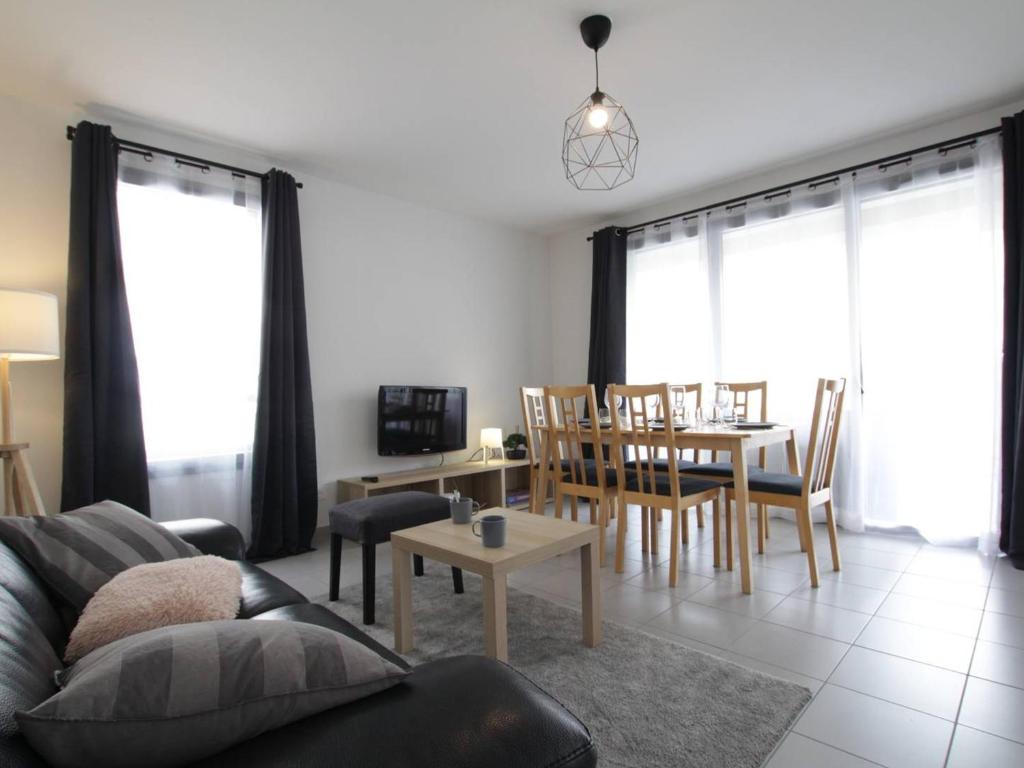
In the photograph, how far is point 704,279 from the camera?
13.9ft

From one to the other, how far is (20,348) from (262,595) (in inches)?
64.4

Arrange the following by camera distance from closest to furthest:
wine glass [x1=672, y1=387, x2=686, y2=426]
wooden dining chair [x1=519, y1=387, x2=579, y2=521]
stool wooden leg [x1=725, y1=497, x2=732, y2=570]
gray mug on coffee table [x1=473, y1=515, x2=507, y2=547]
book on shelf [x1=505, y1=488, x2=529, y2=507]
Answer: gray mug on coffee table [x1=473, y1=515, x2=507, y2=547] → stool wooden leg [x1=725, y1=497, x2=732, y2=570] → wine glass [x1=672, y1=387, x2=686, y2=426] → wooden dining chair [x1=519, y1=387, x2=579, y2=521] → book on shelf [x1=505, y1=488, x2=529, y2=507]

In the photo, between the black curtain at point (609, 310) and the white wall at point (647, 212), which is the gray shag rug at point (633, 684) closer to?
the black curtain at point (609, 310)

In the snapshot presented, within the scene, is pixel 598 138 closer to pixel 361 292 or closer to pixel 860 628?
pixel 361 292

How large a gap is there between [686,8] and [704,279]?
2.28 meters

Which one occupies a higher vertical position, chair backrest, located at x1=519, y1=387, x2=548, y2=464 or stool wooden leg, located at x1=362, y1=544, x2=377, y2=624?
chair backrest, located at x1=519, y1=387, x2=548, y2=464

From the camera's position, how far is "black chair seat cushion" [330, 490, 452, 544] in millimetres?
2384

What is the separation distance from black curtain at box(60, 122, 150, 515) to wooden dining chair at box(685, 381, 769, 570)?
10.1 ft

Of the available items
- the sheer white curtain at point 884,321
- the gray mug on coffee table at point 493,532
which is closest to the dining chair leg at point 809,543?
the sheer white curtain at point 884,321

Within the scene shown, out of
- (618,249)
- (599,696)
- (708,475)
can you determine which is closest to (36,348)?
(599,696)

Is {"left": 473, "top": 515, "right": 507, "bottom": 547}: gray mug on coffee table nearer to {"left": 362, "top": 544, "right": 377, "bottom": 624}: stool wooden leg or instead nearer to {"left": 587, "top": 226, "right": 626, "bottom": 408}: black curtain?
{"left": 362, "top": 544, "right": 377, "bottom": 624}: stool wooden leg

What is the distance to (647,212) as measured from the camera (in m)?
4.72

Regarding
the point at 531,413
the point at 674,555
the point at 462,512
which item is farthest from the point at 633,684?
the point at 531,413

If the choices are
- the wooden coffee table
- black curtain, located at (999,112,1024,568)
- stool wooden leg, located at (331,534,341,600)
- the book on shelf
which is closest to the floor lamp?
stool wooden leg, located at (331,534,341,600)
